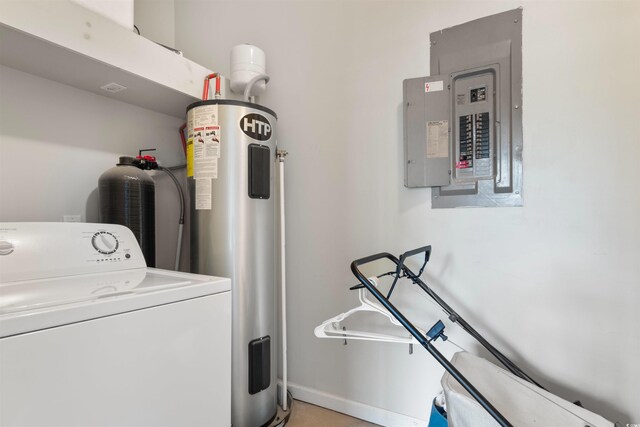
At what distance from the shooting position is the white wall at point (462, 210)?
1099mm

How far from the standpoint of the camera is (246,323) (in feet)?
4.58

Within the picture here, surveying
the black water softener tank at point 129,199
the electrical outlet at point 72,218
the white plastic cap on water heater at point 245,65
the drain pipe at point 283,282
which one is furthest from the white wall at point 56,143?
the drain pipe at point 283,282

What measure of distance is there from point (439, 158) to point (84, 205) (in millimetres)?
1759

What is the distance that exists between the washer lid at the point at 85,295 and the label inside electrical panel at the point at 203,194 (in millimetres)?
406

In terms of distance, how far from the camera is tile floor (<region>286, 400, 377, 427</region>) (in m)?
→ 1.53

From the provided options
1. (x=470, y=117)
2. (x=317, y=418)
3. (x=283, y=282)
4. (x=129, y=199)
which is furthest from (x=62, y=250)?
(x=470, y=117)

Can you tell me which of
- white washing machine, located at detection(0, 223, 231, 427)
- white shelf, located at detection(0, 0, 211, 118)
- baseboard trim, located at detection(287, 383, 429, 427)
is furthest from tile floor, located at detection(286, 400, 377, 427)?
white shelf, located at detection(0, 0, 211, 118)

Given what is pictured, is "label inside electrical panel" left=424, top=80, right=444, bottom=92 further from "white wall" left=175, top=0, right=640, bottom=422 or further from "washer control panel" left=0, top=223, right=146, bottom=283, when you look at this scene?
"washer control panel" left=0, top=223, right=146, bottom=283

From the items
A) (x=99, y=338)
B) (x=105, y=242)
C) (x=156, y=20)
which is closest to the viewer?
(x=99, y=338)

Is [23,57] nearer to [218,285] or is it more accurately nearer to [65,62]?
[65,62]

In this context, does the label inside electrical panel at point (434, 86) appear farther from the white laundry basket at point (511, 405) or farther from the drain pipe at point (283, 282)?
the white laundry basket at point (511, 405)

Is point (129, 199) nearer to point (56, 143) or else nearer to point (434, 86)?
point (56, 143)

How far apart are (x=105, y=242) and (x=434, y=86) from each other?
153 cm

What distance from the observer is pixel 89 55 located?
1183 mm
